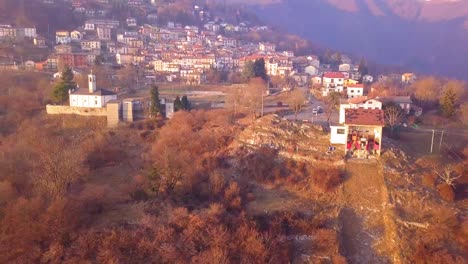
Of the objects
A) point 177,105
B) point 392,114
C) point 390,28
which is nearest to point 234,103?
point 177,105

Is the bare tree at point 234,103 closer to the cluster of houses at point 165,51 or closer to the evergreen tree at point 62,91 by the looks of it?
the cluster of houses at point 165,51

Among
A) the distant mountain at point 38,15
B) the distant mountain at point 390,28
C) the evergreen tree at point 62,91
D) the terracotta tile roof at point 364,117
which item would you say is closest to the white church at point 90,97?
the evergreen tree at point 62,91

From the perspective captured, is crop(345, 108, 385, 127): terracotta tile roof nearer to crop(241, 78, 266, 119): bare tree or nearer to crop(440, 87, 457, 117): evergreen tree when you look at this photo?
crop(241, 78, 266, 119): bare tree

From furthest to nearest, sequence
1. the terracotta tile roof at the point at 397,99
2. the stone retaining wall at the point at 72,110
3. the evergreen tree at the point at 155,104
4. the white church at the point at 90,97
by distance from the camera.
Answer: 1. the terracotta tile roof at the point at 397,99
2. the white church at the point at 90,97
3. the stone retaining wall at the point at 72,110
4. the evergreen tree at the point at 155,104

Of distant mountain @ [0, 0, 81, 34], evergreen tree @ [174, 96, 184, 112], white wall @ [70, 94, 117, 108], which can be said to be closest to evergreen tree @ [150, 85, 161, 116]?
evergreen tree @ [174, 96, 184, 112]

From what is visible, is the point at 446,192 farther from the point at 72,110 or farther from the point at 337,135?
the point at 72,110

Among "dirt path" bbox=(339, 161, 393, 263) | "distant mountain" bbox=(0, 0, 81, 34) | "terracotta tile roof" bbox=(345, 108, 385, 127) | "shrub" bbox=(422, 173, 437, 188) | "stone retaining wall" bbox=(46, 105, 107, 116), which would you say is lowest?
"dirt path" bbox=(339, 161, 393, 263)
